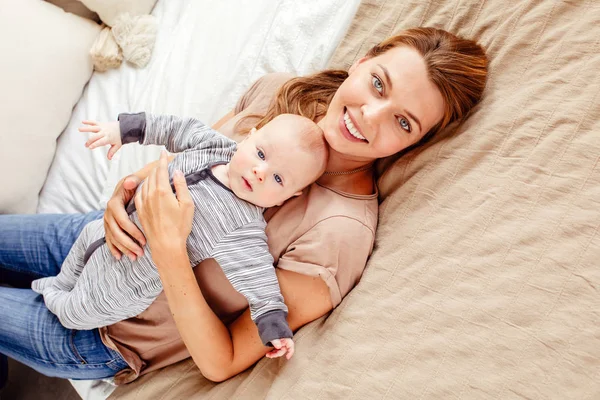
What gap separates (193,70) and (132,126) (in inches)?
21.4

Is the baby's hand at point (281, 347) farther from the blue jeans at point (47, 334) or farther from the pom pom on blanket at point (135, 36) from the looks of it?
the pom pom on blanket at point (135, 36)

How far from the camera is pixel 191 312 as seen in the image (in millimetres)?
1001

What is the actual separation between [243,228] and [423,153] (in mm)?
452

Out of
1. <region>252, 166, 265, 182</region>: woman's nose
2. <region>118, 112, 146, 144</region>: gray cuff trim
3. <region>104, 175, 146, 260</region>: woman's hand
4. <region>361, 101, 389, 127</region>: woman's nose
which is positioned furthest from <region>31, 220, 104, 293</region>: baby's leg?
<region>361, 101, 389, 127</region>: woman's nose

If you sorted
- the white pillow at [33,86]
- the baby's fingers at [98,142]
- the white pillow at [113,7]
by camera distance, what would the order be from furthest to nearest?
the white pillow at [113,7] < the white pillow at [33,86] < the baby's fingers at [98,142]

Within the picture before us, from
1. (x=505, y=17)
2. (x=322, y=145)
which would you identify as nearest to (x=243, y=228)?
(x=322, y=145)

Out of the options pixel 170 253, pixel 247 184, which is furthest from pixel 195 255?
pixel 247 184

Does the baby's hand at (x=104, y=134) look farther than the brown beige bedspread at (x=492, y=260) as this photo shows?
Yes

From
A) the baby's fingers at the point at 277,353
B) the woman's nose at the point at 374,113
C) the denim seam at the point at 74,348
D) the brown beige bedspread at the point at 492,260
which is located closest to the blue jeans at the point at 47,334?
the denim seam at the point at 74,348

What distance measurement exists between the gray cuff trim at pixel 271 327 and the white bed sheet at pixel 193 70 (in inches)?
31.2

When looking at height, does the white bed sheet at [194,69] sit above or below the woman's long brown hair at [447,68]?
below

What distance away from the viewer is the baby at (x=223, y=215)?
98 centimetres

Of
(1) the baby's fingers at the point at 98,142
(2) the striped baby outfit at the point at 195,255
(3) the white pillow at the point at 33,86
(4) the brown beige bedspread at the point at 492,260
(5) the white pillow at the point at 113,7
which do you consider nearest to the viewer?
(4) the brown beige bedspread at the point at 492,260

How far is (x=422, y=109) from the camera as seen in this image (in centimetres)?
102
